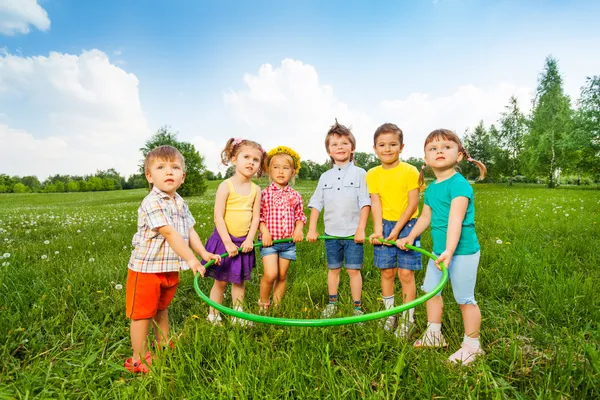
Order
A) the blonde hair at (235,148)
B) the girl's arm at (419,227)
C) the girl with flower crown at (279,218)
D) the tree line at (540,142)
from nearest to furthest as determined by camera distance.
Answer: the girl's arm at (419,227), the blonde hair at (235,148), the girl with flower crown at (279,218), the tree line at (540,142)

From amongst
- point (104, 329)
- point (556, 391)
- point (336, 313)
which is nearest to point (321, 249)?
point (336, 313)

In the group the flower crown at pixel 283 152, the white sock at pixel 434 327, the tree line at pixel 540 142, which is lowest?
the white sock at pixel 434 327

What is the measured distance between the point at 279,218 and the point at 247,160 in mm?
761

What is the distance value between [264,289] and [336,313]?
0.95 metres

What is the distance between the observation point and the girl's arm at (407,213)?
3355 millimetres

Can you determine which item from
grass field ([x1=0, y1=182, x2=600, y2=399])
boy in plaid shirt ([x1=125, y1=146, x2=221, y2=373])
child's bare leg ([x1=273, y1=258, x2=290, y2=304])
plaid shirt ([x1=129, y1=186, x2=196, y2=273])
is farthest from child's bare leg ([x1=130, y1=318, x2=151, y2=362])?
child's bare leg ([x1=273, y1=258, x2=290, y2=304])

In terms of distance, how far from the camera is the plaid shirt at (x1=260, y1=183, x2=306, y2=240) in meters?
3.73

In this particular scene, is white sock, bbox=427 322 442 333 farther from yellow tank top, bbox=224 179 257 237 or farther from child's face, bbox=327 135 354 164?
yellow tank top, bbox=224 179 257 237

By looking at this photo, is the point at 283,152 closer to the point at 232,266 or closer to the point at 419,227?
the point at 232,266

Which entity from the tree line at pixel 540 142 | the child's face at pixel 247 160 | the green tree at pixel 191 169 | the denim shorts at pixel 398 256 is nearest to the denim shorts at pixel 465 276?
the denim shorts at pixel 398 256

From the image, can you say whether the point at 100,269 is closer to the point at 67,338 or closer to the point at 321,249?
the point at 67,338

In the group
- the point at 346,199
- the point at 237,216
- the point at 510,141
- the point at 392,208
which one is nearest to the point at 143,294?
the point at 237,216

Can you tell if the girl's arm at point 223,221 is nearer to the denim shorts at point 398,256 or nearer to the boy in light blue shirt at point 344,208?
the boy in light blue shirt at point 344,208

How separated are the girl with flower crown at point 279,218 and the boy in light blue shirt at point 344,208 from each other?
0.26 meters
